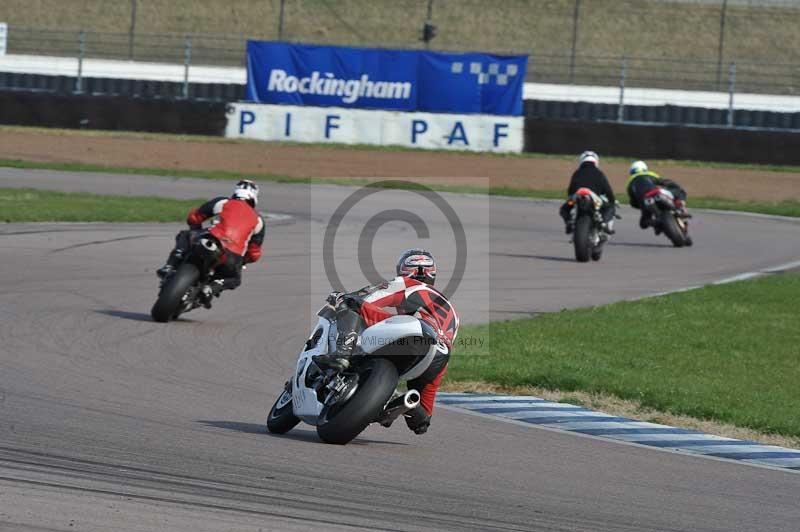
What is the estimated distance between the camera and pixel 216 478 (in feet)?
22.8

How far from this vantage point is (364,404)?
7887 millimetres

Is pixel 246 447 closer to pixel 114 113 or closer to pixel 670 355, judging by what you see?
pixel 670 355

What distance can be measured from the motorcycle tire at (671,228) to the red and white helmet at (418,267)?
14.8 meters

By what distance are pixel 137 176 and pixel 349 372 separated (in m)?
23.0

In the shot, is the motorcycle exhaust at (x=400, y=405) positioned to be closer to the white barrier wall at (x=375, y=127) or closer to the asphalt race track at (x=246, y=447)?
the asphalt race track at (x=246, y=447)

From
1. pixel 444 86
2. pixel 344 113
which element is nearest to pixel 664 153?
pixel 444 86

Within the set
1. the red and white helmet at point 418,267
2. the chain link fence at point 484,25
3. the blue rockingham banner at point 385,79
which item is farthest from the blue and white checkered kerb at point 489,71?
the red and white helmet at point 418,267

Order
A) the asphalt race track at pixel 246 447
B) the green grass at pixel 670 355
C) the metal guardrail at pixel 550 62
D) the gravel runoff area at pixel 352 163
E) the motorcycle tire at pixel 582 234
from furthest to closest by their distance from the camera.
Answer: the metal guardrail at pixel 550 62 < the gravel runoff area at pixel 352 163 < the motorcycle tire at pixel 582 234 < the green grass at pixel 670 355 < the asphalt race track at pixel 246 447

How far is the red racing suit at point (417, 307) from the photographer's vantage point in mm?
8297

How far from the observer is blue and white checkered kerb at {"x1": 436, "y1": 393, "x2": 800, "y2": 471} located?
9.05 metres

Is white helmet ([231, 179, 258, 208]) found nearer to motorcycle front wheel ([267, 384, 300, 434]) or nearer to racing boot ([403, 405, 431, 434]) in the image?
motorcycle front wheel ([267, 384, 300, 434])

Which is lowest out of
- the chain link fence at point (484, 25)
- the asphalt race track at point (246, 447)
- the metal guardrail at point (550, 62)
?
the asphalt race track at point (246, 447)

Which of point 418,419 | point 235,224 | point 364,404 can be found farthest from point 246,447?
point 235,224

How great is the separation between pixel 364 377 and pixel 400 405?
0.26m
